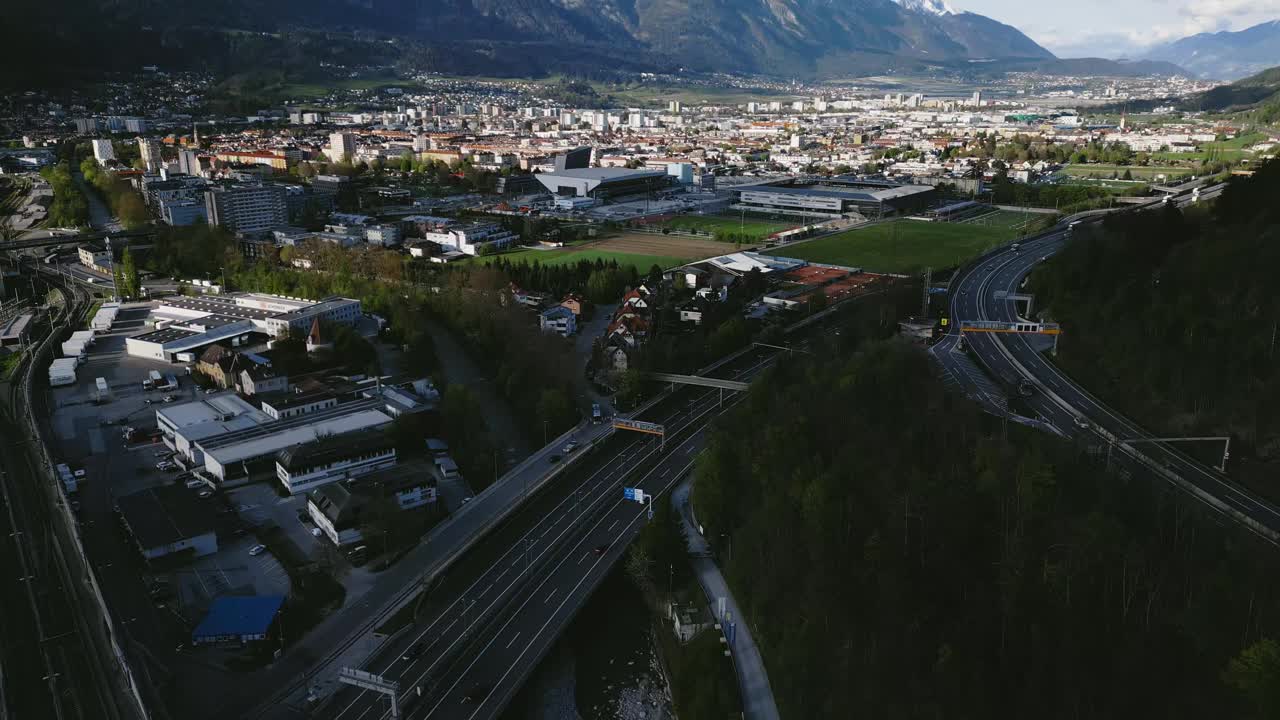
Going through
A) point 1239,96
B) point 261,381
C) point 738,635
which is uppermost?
point 1239,96

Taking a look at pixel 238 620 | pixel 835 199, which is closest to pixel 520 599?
pixel 238 620

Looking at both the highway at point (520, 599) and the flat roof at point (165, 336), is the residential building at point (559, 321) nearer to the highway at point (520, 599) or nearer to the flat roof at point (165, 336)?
the highway at point (520, 599)

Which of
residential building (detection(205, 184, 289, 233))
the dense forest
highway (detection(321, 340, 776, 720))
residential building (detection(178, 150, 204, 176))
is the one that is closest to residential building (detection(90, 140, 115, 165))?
residential building (detection(178, 150, 204, 176))

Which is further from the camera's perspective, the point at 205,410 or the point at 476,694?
the point at 205,410

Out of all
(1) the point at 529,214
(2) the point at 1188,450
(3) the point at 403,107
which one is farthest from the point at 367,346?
(3) the point at 403,107

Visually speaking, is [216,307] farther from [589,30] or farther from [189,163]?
[589,30]

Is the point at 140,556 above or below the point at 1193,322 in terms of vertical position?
below

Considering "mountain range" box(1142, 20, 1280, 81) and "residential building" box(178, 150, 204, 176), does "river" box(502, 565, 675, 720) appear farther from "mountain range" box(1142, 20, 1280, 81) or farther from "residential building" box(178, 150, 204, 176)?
"mountain range" box(1142, 20, 1280, 81)
